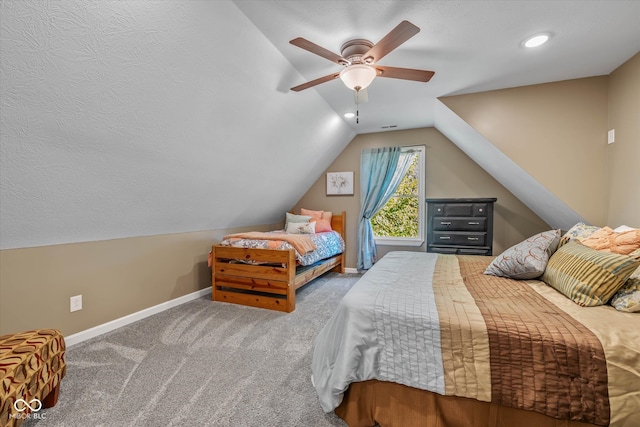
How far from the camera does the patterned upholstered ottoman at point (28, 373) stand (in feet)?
3.75

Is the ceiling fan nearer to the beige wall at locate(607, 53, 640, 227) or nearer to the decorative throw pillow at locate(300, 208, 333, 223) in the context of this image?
the beige wall at locate(607, 53, 640, 227)

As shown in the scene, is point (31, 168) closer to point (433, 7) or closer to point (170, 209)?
point (170, 209)

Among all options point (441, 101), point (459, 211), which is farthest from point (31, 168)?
point (459, 211)

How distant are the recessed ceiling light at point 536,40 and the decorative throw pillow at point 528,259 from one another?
56.3 inches

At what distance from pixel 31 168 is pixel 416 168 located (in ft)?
14.1

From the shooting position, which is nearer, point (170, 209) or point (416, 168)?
point (170, 209)

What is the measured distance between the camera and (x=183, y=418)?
1451 millimetres

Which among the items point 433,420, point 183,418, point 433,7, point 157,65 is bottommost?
point 183,418

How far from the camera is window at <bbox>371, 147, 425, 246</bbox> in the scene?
439 centimetres

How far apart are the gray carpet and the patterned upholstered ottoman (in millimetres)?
204

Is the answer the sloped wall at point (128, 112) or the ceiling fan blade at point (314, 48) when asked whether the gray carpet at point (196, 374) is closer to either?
the sloped wall at point (128, 112)

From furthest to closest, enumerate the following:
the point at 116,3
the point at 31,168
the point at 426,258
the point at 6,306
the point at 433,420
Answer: the point at 426,258 < the point at 6,306 < the point at 31,168 < the point at 116,3 < the point at 433,420

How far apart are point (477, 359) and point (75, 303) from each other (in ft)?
9.44

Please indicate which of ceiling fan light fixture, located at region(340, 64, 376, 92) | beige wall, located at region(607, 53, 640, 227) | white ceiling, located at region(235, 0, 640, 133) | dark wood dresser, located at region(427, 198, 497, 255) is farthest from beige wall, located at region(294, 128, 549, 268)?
ceiling fan light fixture, located at region(340, 64, 376, 92)
